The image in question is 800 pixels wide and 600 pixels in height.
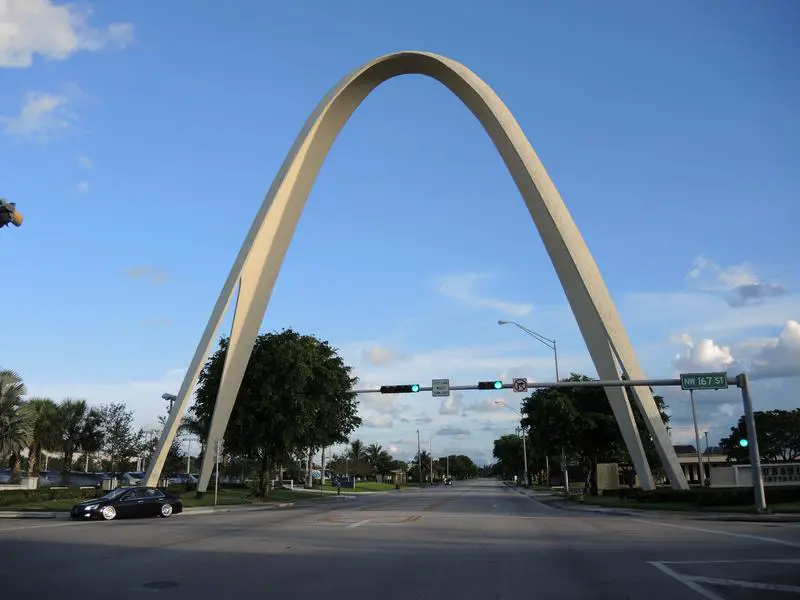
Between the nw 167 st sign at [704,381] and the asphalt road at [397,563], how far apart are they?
411 inches

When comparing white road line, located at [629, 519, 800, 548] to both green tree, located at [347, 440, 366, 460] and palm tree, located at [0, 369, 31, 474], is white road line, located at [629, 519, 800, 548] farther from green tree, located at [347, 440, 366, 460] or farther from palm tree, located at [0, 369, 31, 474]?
green tree, located at [347, 440, 366, 460]

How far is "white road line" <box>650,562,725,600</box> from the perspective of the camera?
8.91 metres

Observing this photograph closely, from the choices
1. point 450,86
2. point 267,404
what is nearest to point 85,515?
point 267,404

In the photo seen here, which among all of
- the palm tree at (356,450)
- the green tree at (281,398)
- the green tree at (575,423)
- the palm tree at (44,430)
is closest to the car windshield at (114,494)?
the green tree at (281,398)

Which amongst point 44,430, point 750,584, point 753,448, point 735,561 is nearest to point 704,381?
point 753,448

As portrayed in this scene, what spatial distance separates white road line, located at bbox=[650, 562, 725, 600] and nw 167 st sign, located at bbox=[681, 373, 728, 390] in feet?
64.6

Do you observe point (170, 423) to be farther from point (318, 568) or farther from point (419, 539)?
point (318, 568)

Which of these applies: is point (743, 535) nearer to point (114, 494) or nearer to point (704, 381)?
point (704, 381)

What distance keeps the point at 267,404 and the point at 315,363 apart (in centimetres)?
458

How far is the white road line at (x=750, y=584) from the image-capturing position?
9.23m

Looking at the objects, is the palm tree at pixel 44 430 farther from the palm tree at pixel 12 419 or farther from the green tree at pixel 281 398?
the green tree at pixel 281 398

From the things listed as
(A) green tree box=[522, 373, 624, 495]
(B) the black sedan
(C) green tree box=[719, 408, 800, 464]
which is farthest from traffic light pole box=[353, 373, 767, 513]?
(C) green tree box=[719, 408, 800, 464]

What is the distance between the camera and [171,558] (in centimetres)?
1252

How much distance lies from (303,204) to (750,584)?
132ft
